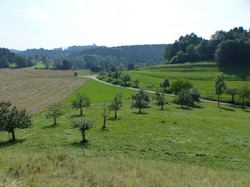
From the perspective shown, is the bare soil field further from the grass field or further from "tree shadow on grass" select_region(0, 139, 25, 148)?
the grass field

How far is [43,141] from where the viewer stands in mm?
21891

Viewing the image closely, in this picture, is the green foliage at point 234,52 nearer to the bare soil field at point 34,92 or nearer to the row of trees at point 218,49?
the row of trees at point 218,49

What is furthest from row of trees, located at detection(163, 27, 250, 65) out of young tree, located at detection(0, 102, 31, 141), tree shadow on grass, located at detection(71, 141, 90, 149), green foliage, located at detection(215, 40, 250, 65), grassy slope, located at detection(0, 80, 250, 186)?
young tree, located at detection(0, 102, 31, 141)

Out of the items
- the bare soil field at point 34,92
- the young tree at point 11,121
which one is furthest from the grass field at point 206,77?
the young tree at point 11,121

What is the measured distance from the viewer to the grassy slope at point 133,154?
915cm

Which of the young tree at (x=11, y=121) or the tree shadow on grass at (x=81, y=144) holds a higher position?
the young tree at (x=11, y=121)

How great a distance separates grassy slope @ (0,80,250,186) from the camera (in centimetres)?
915

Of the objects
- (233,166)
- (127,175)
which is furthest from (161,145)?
(127,175)

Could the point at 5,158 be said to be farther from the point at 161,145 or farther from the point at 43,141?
the point at 161,145

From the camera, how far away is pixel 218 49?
352ft

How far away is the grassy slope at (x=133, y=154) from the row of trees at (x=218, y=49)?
94739 millimetres

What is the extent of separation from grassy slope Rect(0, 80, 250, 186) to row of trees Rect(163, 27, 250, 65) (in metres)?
94.7

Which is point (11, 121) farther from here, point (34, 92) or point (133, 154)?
point (34, 92)

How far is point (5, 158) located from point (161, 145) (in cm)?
1738
